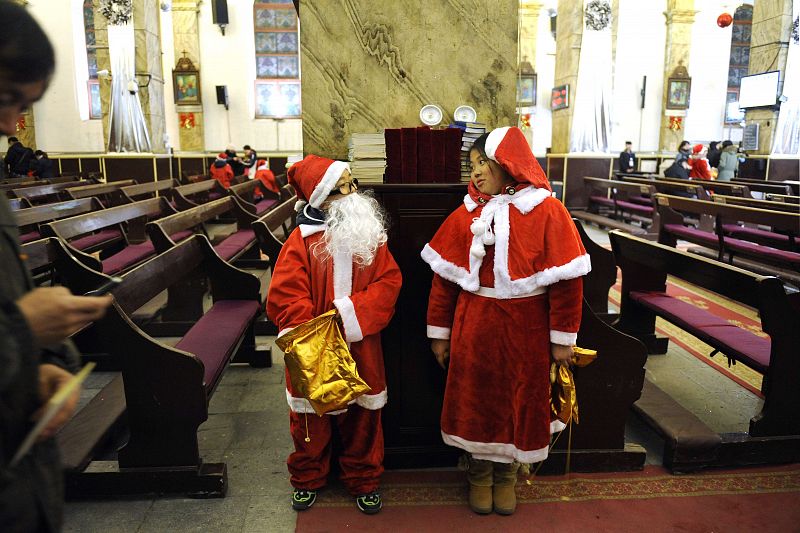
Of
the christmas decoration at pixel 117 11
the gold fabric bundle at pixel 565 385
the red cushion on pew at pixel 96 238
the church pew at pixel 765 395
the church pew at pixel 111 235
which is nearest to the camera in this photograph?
the gold fabric bundle at pixel 565 385

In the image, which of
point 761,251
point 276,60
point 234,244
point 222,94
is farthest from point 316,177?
point 276,60

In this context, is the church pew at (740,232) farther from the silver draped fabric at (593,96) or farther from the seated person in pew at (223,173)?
the seated person in pew at (223,173)

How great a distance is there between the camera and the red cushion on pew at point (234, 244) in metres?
5.88

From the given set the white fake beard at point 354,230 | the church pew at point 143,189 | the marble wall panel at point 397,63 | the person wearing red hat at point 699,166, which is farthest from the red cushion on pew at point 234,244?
the person wearing red hat at point 699,166

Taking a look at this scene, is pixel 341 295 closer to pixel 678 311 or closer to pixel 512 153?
pixel 512 153

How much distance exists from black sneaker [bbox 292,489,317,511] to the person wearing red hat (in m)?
10.7

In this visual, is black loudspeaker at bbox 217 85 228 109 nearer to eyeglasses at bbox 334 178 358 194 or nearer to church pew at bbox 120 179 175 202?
church pew at bbox 120 179 175 202

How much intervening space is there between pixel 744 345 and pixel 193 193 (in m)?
7.88

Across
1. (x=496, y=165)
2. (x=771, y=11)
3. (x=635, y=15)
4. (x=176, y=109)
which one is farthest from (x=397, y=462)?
(x=635, y=15)

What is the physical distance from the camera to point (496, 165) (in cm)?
241

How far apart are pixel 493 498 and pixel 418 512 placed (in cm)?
33

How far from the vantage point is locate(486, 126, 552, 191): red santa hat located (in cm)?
231

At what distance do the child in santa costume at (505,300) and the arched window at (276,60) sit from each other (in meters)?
16.0

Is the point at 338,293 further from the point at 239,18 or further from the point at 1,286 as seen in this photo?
the point at 239,18
